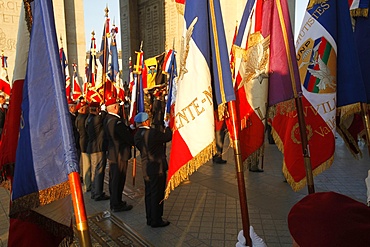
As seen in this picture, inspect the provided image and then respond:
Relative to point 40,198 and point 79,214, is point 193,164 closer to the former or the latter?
point 79,214

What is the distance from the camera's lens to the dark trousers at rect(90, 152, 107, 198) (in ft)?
19.9

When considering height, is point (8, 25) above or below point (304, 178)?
above

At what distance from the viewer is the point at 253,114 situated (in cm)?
310

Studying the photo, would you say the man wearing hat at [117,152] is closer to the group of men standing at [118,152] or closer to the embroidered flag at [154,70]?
the group of men standing at [118,152]

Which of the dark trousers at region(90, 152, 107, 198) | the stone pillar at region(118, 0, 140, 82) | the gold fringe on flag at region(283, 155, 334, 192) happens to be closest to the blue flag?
the gold fringe on flag at region(283, 155, 334, 192)

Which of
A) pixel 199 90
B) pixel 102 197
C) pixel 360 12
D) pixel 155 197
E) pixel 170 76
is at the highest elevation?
pixel 360 12

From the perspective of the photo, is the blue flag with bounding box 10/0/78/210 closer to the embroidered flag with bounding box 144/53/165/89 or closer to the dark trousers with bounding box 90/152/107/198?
the dark trousers with bounding box 90/152/107/198

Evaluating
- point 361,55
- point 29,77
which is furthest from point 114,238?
point 361,55

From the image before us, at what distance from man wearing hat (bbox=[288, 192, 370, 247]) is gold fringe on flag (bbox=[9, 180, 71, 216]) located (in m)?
1.42

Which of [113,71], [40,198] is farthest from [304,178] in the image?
[113,71]

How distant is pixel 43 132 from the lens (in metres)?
1.87

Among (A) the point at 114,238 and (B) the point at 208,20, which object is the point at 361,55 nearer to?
(B) the point at 208,20

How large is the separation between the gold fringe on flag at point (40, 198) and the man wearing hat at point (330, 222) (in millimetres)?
1415

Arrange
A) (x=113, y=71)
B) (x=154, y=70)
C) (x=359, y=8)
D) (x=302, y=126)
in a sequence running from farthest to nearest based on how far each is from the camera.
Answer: (x=154, y=70)
(x=113, y=71)
(x=359, y=8)
(x=302, y=126)
